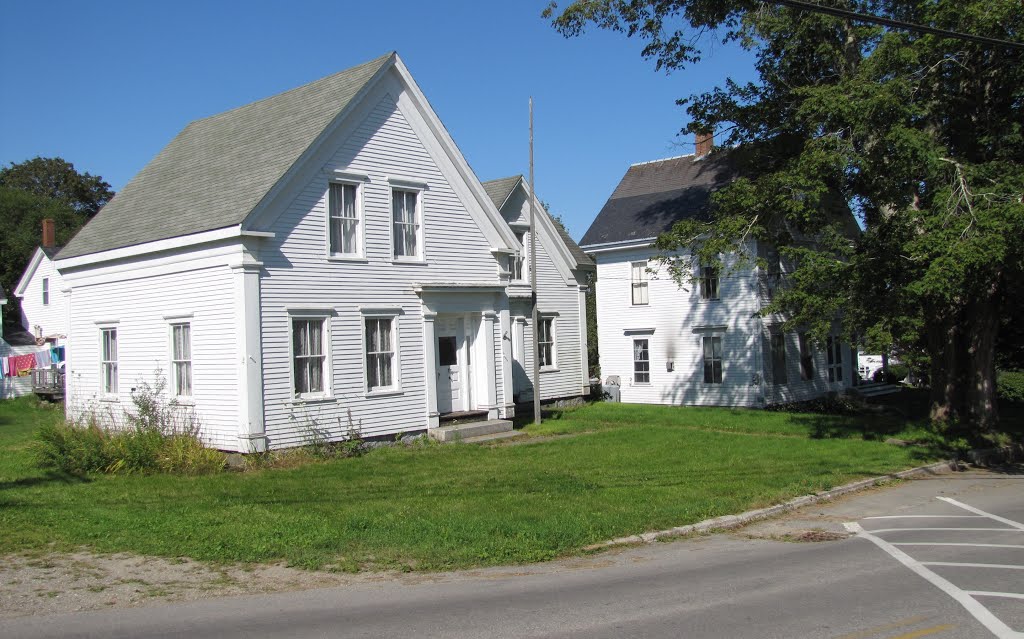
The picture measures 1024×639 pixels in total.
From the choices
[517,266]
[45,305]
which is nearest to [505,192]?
[517,266]

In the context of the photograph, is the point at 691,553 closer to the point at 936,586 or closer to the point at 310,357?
the point at 936,586

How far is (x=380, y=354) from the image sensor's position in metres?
19.1

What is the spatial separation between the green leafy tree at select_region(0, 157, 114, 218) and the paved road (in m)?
79.3

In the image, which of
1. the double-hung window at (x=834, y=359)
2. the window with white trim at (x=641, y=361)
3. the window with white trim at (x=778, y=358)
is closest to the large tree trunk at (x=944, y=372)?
the window with white trim at (x=778, y=358)

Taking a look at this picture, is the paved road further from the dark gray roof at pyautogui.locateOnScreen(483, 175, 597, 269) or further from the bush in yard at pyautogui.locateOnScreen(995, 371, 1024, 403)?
the bush in yard at pyautogui.locateOnScreen(995, 371, 1024, 403)

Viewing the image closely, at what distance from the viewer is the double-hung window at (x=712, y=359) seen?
28.8 metres

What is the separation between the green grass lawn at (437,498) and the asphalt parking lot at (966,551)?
79.0 inches

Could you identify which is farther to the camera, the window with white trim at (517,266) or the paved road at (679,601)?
the window with white trim at (517,266)

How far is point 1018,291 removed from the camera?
1941 cm

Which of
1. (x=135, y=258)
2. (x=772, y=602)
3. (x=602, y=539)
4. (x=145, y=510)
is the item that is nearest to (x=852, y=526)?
(x=602, y=539)

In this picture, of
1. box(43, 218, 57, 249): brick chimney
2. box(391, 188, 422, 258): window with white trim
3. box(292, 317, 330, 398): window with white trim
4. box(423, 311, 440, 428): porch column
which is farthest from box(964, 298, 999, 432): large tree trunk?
box(43, 218, 57, 249): brick chimney

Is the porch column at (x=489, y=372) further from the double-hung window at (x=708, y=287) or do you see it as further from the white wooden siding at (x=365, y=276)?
the double-hung window at (x=708, y=287)

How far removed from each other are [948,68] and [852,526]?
13.2 meters

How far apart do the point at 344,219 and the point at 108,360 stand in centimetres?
705
